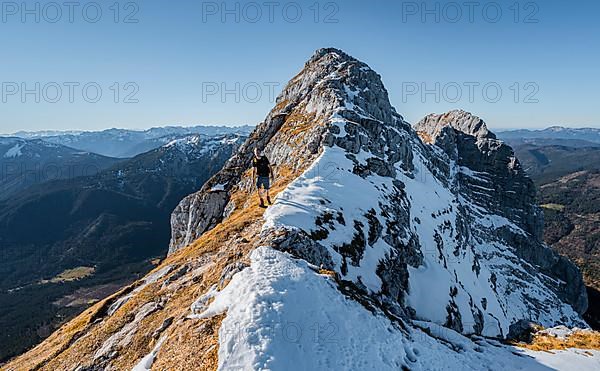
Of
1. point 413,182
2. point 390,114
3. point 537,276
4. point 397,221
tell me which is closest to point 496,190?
point 537,276

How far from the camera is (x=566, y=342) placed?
97.3 feet

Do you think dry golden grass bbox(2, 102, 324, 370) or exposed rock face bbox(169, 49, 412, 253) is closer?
dry golden grass bbox(2, 102, 324, 370)

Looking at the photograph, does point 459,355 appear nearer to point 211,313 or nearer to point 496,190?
point 211,313

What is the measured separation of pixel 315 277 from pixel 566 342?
23381 mm

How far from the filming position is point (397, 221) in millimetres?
51344

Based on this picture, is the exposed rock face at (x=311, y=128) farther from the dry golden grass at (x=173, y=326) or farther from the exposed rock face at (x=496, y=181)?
the exposed rock face at (x=496, y=181)

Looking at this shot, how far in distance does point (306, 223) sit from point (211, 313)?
14659mm

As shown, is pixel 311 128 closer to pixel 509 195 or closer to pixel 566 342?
pixel 566 342

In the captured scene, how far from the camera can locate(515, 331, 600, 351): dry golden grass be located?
2844 cm

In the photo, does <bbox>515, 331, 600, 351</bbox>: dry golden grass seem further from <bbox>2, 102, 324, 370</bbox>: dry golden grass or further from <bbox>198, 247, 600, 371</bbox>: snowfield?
<bbox>2, 102, 324, 370</bbox>: dry golden grass

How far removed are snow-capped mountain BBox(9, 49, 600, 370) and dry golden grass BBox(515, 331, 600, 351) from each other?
2296 millimetres

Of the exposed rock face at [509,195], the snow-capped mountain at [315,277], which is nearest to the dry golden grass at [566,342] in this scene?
the snow-capped mountain at [315,277]

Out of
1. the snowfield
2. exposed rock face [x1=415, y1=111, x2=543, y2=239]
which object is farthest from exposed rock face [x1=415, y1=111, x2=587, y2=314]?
the snowfield

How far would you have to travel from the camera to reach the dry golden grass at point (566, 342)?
28.4 m
